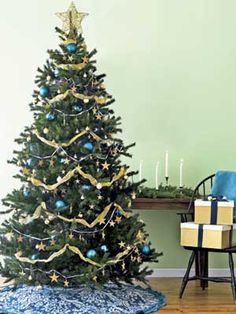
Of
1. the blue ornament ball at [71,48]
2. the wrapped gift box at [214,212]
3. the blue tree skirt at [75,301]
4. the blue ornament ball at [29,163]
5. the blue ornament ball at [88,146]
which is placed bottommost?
the blue tree skirt at [75,301]

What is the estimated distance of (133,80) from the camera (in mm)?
5023

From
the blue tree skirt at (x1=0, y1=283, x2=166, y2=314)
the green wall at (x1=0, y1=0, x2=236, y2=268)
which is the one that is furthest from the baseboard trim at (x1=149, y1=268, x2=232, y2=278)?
the blue tree skirt at (x1=0, y1=283, x2=166, y2=314)

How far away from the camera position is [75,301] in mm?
3391

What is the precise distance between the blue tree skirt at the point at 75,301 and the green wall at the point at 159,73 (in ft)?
4.74

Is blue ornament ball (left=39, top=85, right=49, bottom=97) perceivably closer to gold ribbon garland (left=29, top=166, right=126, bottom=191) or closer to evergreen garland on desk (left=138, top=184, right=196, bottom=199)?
gold ribbon garland (left=29, top=166, right=126, bottom=191)

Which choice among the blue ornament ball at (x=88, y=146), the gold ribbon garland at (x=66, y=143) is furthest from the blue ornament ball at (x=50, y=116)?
the blue ornament ball at (x=88, y=146)

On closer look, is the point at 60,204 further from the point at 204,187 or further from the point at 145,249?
the point at 204,187

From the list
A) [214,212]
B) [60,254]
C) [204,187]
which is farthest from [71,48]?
[204,187]

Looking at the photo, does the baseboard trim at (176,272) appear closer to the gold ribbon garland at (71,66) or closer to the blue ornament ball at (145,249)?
the blue ornament ball at (145,249)

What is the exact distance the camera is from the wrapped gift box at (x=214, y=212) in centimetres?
404

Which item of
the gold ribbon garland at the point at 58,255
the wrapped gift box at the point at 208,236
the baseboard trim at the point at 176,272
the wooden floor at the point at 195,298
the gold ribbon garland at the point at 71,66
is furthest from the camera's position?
the baseboard trim at the point at 176,272

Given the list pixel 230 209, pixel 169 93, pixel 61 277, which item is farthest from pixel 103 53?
pixel 61 277

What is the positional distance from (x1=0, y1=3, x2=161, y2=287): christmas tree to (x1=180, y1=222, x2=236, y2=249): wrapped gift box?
0.57m

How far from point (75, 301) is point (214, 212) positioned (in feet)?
4.00
